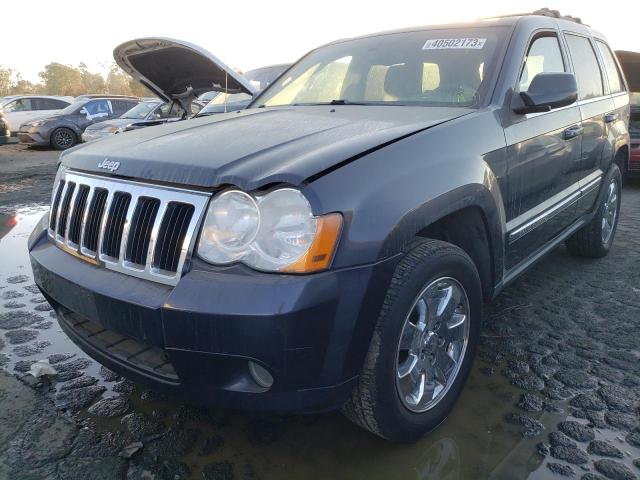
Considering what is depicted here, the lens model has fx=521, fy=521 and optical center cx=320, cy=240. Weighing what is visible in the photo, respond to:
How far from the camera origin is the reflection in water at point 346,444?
6.59ft

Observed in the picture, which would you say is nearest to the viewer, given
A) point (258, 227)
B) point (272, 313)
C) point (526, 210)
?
point (272, 313)

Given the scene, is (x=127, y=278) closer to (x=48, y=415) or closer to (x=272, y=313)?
(x=272, y=313)

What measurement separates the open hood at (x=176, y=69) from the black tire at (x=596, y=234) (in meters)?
3.06

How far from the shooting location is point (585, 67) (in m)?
3.78

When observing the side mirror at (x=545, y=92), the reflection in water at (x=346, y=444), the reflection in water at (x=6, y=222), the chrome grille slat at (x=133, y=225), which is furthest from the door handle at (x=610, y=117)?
the reflection in water at (x=6, y=222)

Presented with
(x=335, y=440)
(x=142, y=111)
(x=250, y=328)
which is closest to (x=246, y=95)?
(x=142, y=111)

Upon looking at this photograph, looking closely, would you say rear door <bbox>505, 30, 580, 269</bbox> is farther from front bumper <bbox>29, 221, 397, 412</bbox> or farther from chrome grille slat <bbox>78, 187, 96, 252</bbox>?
chrome grille slat <bbox>78, 187, 96, 252</bbox>

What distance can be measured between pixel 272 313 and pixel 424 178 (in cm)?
80

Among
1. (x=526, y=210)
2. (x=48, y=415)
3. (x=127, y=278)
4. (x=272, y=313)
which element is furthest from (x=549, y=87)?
(x=48, y=415)

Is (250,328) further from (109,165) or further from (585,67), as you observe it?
(585,67)

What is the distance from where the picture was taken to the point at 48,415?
93.1 inches

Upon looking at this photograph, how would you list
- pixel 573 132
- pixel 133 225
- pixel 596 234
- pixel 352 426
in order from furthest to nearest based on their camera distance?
pixel 596 234, pixel 573 132, pixel 352 426, pixel 133 225

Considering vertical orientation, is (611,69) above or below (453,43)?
below

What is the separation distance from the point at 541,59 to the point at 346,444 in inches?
97.2
